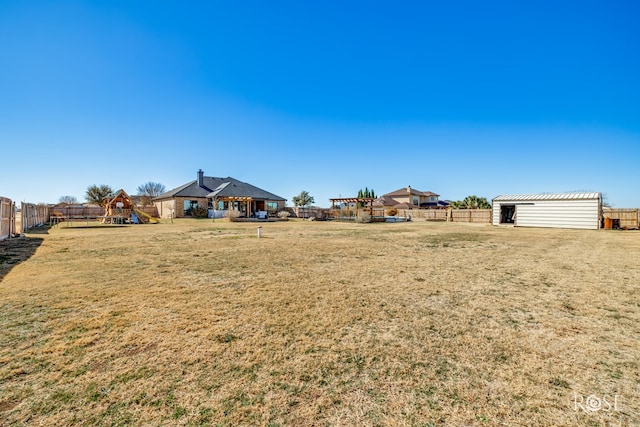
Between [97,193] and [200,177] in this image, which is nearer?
[200,177]

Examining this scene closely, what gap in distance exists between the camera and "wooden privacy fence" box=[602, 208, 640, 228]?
22.2m

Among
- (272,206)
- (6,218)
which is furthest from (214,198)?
(6,218)

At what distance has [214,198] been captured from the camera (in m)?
35.1

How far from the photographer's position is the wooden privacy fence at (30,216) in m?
16.4

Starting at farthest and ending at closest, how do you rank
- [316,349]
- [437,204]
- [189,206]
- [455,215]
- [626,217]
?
[437,204] → [189,206] → [455,215] → [626,217] → [316,349]

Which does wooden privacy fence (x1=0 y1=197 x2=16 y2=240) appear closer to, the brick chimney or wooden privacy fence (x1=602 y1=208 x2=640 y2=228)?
the brick chimney

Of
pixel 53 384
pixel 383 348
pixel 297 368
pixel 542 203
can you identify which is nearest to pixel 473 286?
pixel 383 348

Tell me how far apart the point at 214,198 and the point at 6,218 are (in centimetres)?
2306

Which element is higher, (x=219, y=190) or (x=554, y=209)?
(x=219, y=190)

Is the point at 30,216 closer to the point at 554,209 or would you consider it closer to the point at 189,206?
the point at 189,206

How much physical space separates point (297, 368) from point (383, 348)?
0.99 metres

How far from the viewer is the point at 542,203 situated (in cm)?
2397

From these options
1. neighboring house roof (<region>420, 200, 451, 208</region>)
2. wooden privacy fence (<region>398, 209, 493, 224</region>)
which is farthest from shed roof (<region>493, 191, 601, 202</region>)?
neighboring house roof (<region>420, 200, 451, 208</region>)

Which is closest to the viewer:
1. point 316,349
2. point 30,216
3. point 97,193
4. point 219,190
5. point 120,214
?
point 316,349
